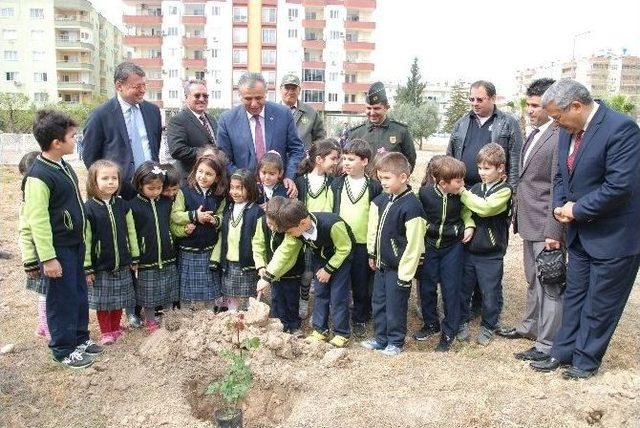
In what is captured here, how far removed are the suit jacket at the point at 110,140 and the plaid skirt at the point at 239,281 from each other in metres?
1.20

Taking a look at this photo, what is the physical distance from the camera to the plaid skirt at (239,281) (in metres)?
5.15

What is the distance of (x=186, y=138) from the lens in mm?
5539

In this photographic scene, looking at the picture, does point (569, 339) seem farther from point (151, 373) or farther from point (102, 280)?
point (102, 280)

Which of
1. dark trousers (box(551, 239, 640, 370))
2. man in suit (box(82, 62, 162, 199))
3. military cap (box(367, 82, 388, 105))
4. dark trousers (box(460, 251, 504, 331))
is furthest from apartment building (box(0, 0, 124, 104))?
dark trousers (box(551, 239, 640, 370))

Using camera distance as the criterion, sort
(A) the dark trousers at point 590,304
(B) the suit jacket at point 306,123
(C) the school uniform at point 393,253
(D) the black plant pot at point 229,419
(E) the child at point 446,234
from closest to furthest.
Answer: (D) the black plant pot at point 229,419, (A) the dark trousers at point 590,304, (C) the school uniform at point 393,253, (E) the child at point 446,234, (B) the suit jacket at point 306,123

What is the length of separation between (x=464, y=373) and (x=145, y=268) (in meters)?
3.02

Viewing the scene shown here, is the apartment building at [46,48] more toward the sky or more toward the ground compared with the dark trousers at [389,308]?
more toward the sky

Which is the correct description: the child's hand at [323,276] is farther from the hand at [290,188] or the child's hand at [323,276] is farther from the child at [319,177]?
the hand at [290,188]

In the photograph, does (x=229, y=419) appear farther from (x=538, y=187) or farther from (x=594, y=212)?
(x=538, y=187)

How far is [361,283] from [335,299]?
1.41 feet

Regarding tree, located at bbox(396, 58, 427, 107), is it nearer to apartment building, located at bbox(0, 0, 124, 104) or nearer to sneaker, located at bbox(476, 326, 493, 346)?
apartment building, located at bbox(0, 0, 124, 104)

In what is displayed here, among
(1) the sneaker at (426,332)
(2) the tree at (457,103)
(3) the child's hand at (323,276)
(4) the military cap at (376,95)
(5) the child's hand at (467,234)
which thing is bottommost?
(1) the sneaker at (426,332)

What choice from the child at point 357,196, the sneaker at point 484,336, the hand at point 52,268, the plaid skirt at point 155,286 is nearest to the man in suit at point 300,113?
the child at point 357,196

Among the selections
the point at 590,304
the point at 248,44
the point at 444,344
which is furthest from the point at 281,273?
the point at 248,44
